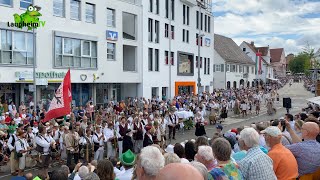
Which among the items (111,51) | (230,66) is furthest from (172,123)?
(230,66)

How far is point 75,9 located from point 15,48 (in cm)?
646

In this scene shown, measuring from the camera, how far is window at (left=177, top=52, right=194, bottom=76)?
41.3 metres

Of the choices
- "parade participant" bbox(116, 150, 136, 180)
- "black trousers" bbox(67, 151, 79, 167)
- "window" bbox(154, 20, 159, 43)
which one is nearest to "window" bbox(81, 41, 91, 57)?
"window" bbox(154, 20, 159, 43)

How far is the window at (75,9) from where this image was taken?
2685cm

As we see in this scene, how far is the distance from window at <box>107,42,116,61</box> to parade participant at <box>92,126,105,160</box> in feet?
55.4

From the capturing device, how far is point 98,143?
1370 centimetres

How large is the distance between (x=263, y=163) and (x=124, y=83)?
2960 cm

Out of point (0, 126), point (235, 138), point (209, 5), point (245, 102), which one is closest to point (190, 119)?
point (245, 102)

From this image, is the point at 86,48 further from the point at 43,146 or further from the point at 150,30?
the point at 43,146

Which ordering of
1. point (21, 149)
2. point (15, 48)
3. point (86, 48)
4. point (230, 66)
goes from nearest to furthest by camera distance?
1. point (21, 149)
2. point (15, 48)
3. point (86, 48)
4. point (230, 66)

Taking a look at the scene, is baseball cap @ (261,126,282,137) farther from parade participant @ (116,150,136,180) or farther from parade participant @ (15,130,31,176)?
parade participant @ (15,130,31,176)

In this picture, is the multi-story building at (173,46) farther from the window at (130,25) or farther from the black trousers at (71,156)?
the black trousers at (71,156)

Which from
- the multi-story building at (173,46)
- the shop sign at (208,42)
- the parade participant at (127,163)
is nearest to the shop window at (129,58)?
the multi-story building at (173,46)

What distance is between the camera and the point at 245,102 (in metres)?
31.2
